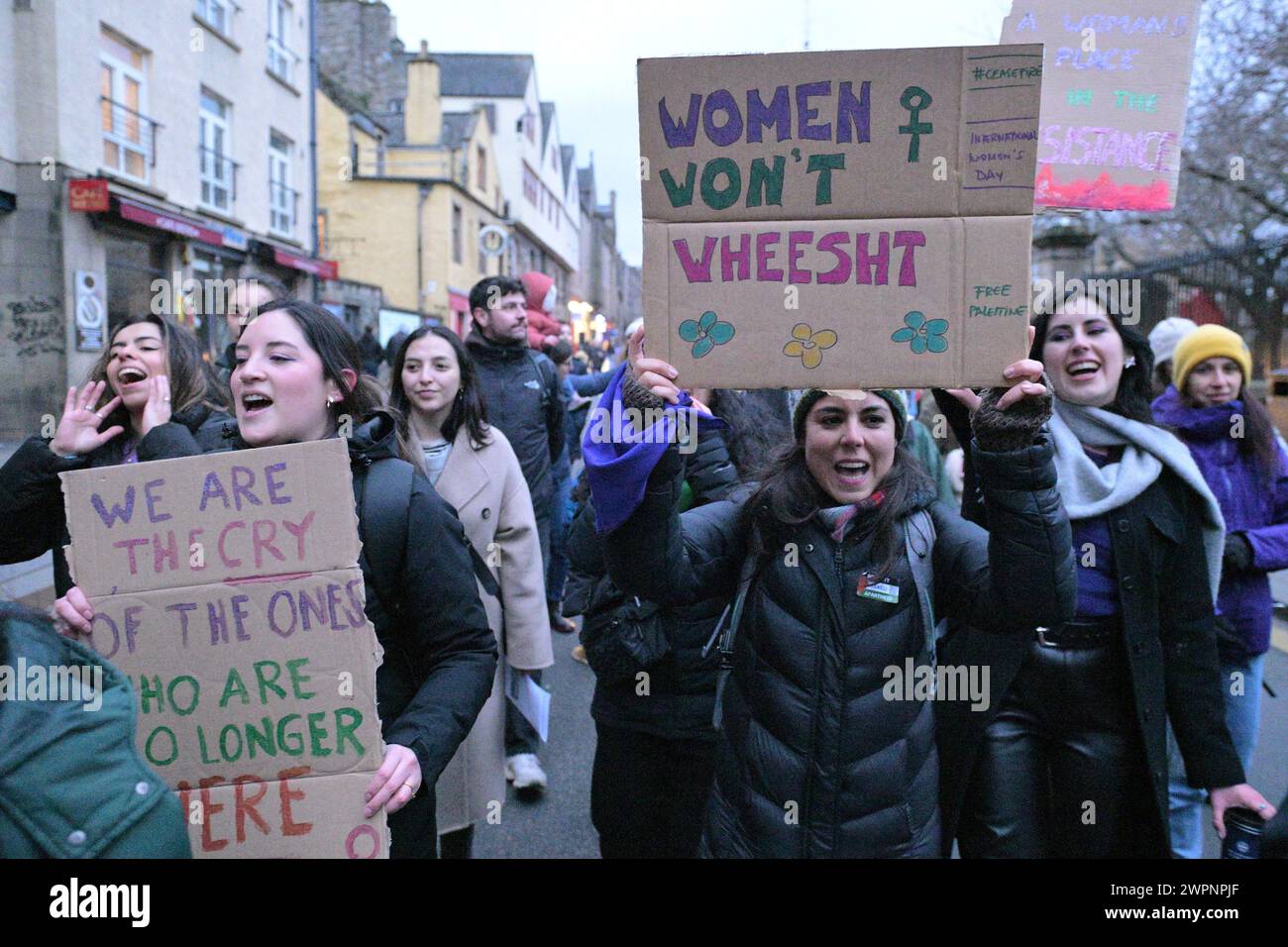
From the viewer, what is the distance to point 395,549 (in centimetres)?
Answer: 215

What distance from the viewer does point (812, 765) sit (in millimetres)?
2178

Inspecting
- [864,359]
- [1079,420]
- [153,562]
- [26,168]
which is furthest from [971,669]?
[26,168]

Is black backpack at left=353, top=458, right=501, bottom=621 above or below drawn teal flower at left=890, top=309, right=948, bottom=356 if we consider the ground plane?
below

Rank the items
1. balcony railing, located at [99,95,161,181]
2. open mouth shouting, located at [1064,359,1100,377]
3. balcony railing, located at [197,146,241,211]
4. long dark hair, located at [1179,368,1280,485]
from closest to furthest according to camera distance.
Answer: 1. open mouth shouting, located at [1064,359,1100,377]
2. long dark hair, located at [1179,368,1280,485]
3. balcony railing, located at [99,95,161,181]
4. balcony railing, located at [197,146,241,211]

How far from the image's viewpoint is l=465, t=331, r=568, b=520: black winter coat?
5.42 m

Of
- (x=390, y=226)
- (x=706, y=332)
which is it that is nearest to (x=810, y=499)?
(x=706, y=332)

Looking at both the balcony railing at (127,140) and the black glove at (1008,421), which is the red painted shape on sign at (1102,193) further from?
the balcony railing at (127,140)

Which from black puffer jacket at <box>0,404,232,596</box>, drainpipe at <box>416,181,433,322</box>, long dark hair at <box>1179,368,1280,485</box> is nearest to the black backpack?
black puffer jacket at <box>0,404,232,596</box>

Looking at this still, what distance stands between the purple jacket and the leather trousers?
1.25 meters

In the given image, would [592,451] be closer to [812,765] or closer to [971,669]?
[812,765]

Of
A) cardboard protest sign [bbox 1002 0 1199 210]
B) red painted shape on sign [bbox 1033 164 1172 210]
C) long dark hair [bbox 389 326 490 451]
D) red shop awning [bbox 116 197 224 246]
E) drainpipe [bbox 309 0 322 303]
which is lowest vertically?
long dark hair [bbox 389 326 490 451]

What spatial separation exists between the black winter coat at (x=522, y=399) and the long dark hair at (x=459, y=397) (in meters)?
1.33

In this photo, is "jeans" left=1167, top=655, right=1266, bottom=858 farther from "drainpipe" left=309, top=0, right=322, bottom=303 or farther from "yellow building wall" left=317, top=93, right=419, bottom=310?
"yellow building wall" left=317, top=93, right=419, bottom=310

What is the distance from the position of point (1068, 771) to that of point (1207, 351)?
6.99 ft
